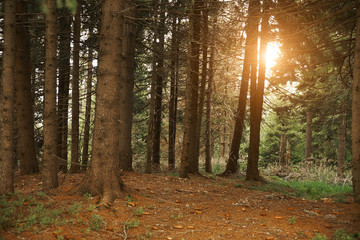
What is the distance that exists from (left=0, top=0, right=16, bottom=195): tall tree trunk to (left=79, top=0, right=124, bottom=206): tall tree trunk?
1723 mm

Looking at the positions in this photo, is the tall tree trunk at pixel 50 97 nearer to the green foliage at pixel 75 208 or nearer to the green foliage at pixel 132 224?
the green foliage at pixel 75 208

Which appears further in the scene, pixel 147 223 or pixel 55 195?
pixel 55 195

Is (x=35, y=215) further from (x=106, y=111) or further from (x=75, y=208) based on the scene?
(x=106, y=111)

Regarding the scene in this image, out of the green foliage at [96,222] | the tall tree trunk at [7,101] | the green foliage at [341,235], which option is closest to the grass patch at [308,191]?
the green foliage at [341,235]

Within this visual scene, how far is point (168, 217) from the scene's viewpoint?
5.36 meters

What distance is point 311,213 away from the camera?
6199mm

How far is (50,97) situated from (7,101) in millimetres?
878

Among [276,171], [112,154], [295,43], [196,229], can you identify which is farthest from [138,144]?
[196,229]

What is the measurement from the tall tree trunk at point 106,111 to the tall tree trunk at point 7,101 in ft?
5.65

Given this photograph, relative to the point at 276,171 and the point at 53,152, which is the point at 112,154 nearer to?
the point at 53,152


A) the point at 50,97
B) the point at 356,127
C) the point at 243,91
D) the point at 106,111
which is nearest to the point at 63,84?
the point at 50,97

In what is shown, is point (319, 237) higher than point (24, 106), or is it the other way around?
point (24, 106)

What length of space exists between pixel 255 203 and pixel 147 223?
321 centimetres

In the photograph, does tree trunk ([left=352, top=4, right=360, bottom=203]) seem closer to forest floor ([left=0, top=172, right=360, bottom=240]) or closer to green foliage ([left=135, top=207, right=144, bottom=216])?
forest floor ([left=0, top=172, right=360, bottom=240])
